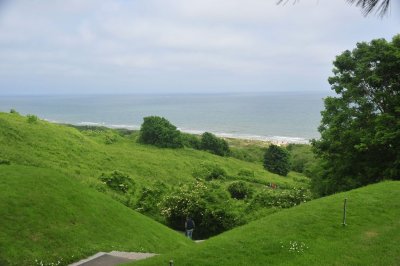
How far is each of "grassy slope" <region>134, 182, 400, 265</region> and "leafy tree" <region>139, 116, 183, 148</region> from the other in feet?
164

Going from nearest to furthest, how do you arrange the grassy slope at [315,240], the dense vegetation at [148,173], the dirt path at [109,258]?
the grassy slope at [315,240] → the dirt path at [109,258] → the dense vegetation at [148,173]

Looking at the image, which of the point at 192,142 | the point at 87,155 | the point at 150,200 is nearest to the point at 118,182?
the point at 150,200

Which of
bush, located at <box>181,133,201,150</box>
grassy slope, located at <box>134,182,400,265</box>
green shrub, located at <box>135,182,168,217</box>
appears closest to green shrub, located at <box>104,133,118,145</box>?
bush, located at <box>181,133,201,150</box>

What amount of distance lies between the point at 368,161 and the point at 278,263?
15308 millimetres

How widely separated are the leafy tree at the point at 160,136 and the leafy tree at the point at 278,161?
601 inches

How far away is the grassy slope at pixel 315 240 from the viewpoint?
11703 millimetres

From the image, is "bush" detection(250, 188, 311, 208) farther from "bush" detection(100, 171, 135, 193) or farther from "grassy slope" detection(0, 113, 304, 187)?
"grassy slope" detection(0, 113, 304, 187)

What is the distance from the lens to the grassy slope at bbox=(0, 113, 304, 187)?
34219 millimetres

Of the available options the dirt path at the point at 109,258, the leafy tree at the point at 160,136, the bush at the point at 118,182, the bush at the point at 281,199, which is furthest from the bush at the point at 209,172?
the dirt path at the point at 109,258

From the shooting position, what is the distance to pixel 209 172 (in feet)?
168

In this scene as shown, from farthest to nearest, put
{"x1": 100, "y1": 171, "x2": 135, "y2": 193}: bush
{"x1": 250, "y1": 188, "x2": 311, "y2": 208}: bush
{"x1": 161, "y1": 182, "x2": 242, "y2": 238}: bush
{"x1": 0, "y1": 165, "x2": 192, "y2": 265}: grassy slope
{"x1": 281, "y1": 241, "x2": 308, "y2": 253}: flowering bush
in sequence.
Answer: {"x1": 100, "y1": 171, "x2": 135, "y2": 193}: bush < {"x1": 250, "y1": 188, "x2": 311, "y2": 208}: bush < {"x1": 161, "y1": 182, "x2": 242, "y2": 238}: bush < {"x1": 0, "y1": 165, "x2": 192, "y2": 265}: grassy slope < {"x1": 281, "y1": 241, "x2": 308, "y2": 253}: flowering bush

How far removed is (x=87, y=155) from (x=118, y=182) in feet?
39.7

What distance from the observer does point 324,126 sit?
27656 millimetres

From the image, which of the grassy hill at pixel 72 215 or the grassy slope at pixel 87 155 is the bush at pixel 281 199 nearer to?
the grassy hill at pixel 72 215
